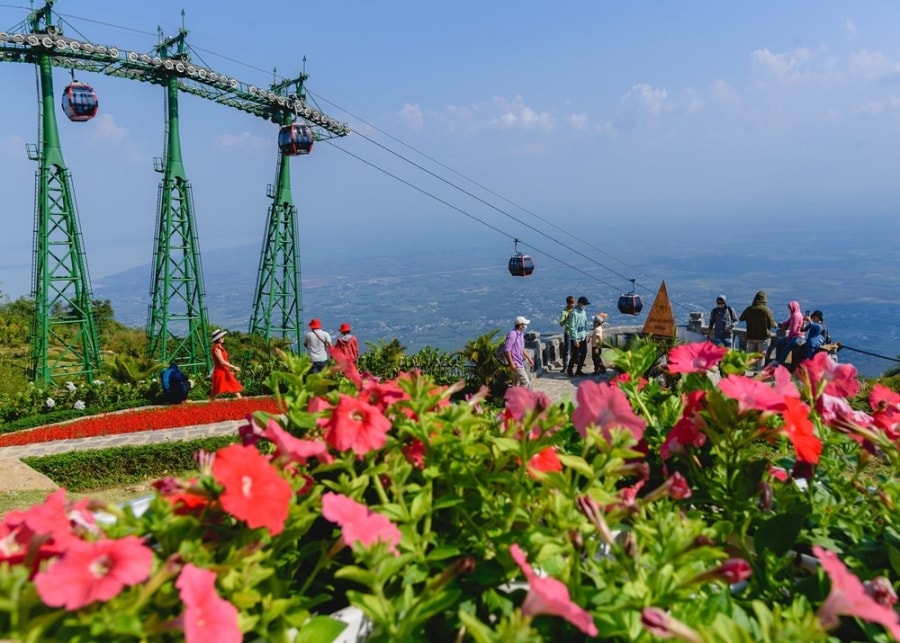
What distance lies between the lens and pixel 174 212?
64.8 feet

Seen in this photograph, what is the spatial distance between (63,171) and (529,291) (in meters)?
162

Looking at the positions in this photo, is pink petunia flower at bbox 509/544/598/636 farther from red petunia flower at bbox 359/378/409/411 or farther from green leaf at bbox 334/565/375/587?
red petunia flower at bbox 359/378/409/411

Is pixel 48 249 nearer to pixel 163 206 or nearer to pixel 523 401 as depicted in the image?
pixel 163 206

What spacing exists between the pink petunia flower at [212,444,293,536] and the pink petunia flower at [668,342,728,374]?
3.03ft

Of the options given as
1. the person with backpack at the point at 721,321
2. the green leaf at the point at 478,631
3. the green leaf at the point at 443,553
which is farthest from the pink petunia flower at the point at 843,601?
the person with backpack at the point at 721,321

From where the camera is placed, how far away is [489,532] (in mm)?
1167

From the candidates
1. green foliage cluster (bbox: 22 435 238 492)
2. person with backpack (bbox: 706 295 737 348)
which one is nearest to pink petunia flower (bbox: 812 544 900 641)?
green foliage cluster (bbox: 22 435 238 492)

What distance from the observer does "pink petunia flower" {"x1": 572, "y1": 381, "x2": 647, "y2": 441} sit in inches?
52.1

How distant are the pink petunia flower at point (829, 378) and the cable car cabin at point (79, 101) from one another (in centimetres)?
1956

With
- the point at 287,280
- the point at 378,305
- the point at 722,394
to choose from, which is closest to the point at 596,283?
the point at 378,305

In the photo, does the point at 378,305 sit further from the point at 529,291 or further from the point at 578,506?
the point at 578,506

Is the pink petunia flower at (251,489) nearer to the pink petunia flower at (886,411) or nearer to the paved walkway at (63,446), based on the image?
the pink petunia flower at (886,411)

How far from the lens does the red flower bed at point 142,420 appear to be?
9.32 m

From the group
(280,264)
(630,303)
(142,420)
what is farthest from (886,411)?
(280,264)
